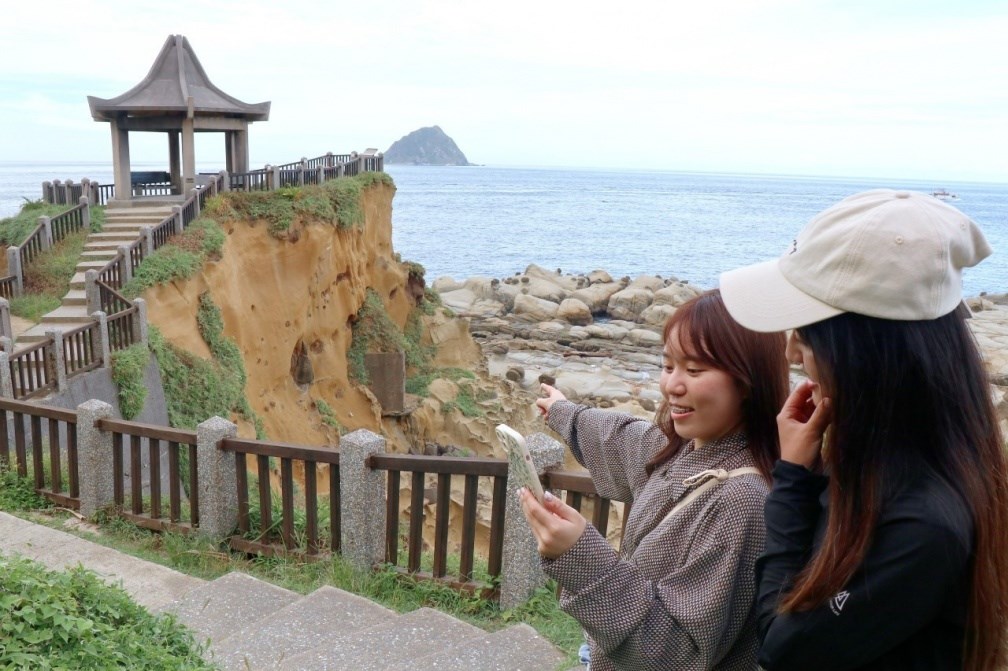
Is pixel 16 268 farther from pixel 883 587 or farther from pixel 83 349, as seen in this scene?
pixel 883 587

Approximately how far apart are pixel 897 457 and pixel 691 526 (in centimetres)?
62

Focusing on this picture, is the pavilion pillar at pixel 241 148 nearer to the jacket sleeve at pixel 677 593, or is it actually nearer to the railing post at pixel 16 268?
the railing post at pixel 16 268

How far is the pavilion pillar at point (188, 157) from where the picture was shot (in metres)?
19.8

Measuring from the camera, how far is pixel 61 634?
3482 mm

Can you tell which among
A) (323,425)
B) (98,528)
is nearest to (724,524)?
(98,528)

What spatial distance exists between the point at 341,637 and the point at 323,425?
1635 centimetres

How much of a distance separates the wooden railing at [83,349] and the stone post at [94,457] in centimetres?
455

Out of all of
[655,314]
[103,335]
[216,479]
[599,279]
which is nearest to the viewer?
[216,479]

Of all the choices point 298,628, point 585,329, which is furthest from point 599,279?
point 298,628

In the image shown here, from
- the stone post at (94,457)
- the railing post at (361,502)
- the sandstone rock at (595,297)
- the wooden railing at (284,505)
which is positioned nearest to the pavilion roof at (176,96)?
the stone post at (94,457)

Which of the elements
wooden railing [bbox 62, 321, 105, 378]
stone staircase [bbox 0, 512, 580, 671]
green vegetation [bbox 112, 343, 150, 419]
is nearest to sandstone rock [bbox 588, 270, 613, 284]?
green vegetation [bbox 112, 343, 150, 419]

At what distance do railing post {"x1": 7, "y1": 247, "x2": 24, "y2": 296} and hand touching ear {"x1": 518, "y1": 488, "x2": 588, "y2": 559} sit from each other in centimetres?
1655

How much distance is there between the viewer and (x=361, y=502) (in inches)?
259

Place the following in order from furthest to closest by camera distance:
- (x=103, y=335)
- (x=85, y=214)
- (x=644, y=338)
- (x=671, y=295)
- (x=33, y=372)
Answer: (x=671, y=295) → (x=644, y=338) → (x=85, y=214) → (x=103, y=335) → (x=33, y=372)
